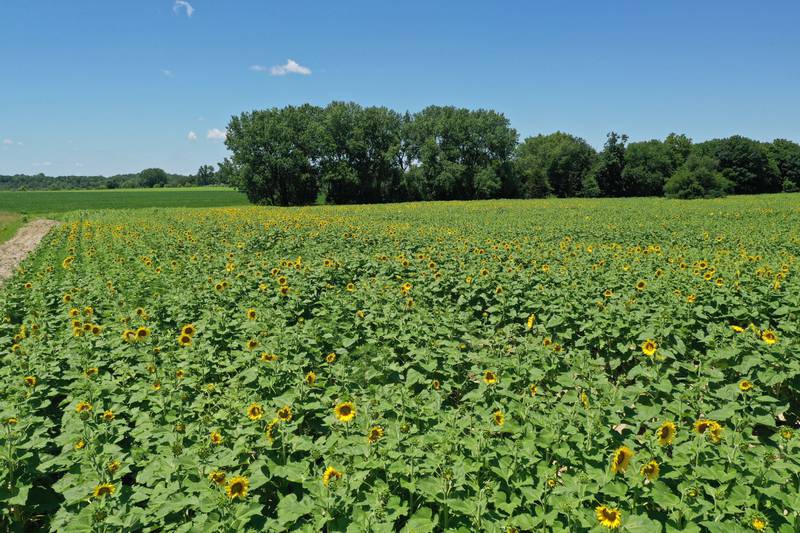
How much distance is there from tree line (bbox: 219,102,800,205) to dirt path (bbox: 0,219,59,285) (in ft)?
101

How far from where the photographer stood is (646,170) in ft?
265

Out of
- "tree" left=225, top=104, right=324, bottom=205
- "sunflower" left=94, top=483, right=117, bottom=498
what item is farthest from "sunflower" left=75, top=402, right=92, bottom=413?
"tree" left=225, top=104, right=324, bottom=205

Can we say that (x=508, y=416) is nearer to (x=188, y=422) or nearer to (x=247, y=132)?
(x=188, y=422)

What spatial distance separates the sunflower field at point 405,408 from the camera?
2861 millimetres

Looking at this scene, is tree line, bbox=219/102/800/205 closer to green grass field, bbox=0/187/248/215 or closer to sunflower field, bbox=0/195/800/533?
green grass field, bbox=0/187/248/215

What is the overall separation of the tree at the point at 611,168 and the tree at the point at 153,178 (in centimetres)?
12359

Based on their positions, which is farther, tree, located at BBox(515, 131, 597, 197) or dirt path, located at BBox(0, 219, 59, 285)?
tree, located at BBox(515, 131, 597, 197)

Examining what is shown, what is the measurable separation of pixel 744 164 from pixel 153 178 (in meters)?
148

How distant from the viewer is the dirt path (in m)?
14.7

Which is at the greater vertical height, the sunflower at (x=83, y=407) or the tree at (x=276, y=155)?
the tree at (x=276, y=155)

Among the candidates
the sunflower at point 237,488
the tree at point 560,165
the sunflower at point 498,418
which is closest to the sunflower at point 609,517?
the sunflower at point 498,418

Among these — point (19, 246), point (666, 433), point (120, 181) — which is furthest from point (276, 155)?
point (120, 181)

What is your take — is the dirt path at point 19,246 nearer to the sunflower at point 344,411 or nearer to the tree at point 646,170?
the sunflower at point 344,411

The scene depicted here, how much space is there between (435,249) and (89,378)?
918cm
